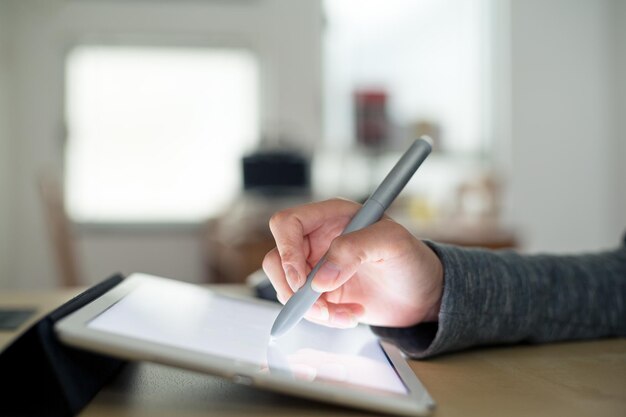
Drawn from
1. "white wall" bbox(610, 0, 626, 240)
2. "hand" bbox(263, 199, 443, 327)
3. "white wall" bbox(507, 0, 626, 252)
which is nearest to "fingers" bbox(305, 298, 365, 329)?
"hand" bbox(263, 199, 443, 327)

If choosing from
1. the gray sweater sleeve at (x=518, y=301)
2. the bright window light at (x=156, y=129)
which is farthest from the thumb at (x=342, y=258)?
the bright window light at (x=156, y=129)

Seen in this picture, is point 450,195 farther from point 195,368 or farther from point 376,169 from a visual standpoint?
point 195,368

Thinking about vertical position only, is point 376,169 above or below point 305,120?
below

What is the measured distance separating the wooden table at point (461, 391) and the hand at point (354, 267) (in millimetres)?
49

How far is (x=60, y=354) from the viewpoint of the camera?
287 millimetres

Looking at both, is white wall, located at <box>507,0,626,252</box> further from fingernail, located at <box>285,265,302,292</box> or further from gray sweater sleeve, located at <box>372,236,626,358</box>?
fingernail, located at <box>285,265,302,292</box>

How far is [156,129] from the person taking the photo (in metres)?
2.91

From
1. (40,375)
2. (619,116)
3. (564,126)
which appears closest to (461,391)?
(40,375)

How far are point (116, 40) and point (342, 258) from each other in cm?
278

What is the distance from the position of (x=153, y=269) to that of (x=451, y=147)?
1.62 metres

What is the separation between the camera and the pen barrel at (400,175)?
42cm

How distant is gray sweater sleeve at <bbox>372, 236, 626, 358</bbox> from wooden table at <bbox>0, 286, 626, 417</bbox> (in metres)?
0.02

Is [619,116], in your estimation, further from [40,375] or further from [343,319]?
[40,375]

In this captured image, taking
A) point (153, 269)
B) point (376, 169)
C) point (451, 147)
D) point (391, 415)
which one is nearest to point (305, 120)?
point (376, 169)
